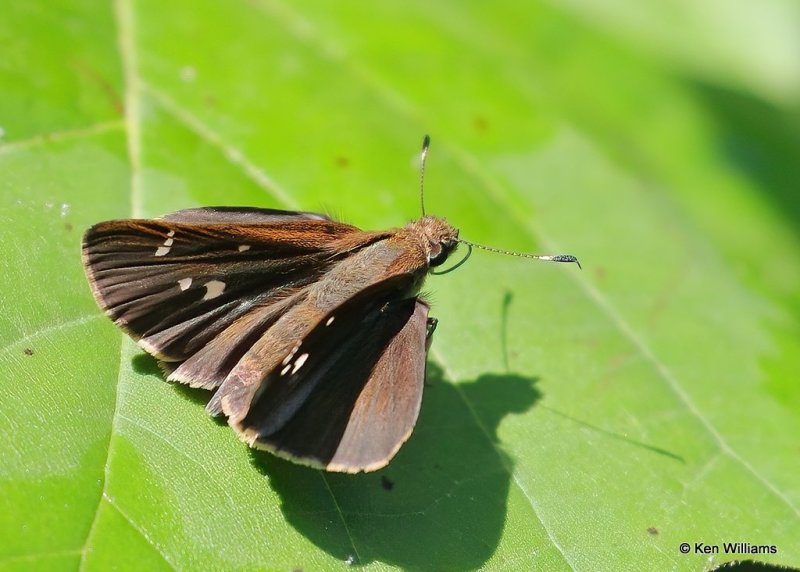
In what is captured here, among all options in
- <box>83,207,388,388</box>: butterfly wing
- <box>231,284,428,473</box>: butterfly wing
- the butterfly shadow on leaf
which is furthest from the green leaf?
<box>231,284,428,473</box>: butterfly wing

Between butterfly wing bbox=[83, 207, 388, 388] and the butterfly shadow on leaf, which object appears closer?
the butterfly shadow on leaf

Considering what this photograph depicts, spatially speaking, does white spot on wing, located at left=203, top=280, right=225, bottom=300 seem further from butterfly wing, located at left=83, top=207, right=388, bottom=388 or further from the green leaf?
the green leaf

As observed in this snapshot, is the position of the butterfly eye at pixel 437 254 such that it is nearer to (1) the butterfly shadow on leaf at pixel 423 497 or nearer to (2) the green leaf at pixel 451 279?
(2) the green leaf at pixel 451 279

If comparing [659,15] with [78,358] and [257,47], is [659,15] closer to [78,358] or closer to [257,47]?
[257,47]

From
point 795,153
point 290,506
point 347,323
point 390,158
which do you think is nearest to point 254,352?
point 347,323

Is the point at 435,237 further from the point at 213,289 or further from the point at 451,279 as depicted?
the point at 213,289
